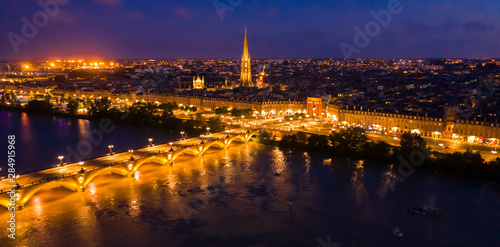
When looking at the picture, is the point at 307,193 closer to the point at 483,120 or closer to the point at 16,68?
the point at 483,120

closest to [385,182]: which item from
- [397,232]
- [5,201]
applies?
[397,232]

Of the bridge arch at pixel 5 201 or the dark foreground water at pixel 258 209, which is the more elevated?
the bridge arch at pixel 5 201

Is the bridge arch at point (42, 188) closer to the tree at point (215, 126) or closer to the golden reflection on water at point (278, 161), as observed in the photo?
the golden reflection on water at point (278, 161)

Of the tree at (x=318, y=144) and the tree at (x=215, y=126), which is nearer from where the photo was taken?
the tree at (x=318, y=144)

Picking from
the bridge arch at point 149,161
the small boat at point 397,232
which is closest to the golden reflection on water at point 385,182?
the small boat at point 397,232

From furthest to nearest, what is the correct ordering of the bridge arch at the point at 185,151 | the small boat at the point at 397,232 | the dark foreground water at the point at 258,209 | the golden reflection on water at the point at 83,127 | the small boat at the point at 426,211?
the golden reflection on water at the point at 83,127
the bridge arch at the point at 185,151
the small boat at the point at 426,211
the small boat at the point at 397,232
the dark foreground water at the point at 258,209

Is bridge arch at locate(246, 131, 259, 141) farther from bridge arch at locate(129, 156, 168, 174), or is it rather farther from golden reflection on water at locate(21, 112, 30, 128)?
golden reflection on water at locate(21, 112, 30, 128)

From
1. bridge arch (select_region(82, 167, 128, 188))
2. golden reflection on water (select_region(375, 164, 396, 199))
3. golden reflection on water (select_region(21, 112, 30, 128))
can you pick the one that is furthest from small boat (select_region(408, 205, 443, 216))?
golden reflection on water (select_region(21, 112, 30, 128))
